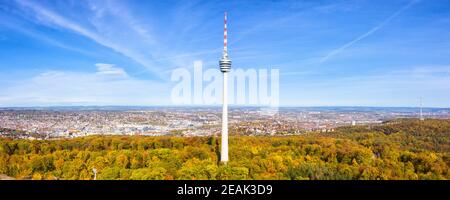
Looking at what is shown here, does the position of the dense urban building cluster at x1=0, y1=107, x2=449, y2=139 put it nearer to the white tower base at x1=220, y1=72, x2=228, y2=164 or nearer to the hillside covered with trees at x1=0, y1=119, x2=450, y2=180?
the hillside covered with trees at x1=0, y1=119, x2=450, y2=180

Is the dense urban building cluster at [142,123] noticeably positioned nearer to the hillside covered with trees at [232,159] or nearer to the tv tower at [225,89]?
the hillside covered with trees at [232,159]

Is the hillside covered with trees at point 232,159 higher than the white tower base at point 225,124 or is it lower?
lower

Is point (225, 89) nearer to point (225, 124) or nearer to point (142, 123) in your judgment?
point (225, 124)

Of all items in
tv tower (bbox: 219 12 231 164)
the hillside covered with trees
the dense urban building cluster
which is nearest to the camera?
the hillside covered with trees

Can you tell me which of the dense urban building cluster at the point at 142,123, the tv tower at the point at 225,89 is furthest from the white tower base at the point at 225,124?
the dense urban building cluster at the point at 142,123

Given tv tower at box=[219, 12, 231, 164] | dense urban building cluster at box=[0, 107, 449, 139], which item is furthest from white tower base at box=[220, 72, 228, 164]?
dense urban building cluster at box=[0, 107, 449, 139]

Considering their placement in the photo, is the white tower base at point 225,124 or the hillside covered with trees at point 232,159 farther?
the white tower base at point 225,124
